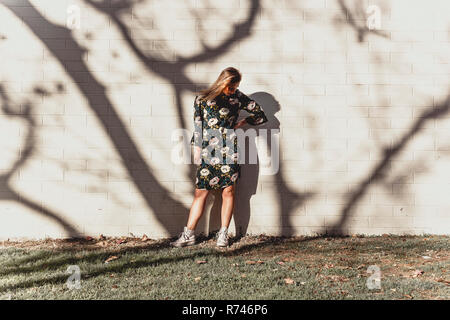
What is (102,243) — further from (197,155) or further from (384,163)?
(384,163)

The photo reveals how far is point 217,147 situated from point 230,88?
2.35ft

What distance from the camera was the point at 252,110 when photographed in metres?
5.00

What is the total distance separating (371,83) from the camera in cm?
Result: 535

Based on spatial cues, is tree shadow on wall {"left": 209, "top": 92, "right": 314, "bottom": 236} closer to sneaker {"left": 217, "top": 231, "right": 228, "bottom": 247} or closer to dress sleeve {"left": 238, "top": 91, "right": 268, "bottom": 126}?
dress sleeve {"left": 238, "top": 91, "right": 268, "bottom": 126}

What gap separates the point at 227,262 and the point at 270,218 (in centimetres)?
125

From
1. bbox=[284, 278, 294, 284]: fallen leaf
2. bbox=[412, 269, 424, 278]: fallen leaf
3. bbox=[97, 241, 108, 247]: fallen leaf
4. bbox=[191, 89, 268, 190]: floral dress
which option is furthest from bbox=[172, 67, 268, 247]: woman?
bbox=[412, 269, 424, 278]: fallen leaf

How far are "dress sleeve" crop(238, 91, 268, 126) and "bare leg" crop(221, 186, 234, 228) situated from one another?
2.88ft

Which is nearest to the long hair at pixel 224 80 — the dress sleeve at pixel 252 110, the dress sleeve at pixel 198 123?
the dress sleeve at pixel 198 123

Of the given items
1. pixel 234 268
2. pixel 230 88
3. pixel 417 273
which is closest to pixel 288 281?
pixel 234 268

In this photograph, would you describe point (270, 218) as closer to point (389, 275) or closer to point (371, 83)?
point (389, 275)

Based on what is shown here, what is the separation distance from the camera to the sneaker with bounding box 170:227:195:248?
4918mm
